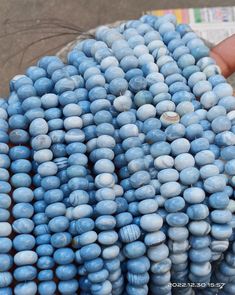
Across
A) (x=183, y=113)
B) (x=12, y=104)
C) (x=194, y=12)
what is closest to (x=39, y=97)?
(x=12, y=104)

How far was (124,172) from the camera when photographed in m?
0.51

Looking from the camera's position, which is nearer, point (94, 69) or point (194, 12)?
point (94, 69)

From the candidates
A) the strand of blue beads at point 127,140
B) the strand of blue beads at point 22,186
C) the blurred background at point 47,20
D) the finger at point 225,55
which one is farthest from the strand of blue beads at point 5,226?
the blurred background at point 47,20

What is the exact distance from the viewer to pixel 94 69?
54cm

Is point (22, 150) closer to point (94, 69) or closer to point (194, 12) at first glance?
point (94, 69)

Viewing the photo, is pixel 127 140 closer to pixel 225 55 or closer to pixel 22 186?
pixel 22 186

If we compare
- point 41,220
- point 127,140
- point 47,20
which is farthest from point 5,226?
point 47,20

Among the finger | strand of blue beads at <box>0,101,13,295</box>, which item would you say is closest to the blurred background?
the finger

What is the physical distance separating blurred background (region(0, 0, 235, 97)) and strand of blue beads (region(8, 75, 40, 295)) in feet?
1.96

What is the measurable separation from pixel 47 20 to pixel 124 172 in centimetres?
80

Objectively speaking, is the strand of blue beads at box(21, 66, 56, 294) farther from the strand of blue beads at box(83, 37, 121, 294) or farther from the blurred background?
the blurred background

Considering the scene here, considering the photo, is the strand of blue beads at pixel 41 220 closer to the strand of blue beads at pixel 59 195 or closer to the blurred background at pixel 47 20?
the strand of blue beads at pixel 59 195

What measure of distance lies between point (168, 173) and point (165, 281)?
0.12 meters

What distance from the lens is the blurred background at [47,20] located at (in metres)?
1.16
